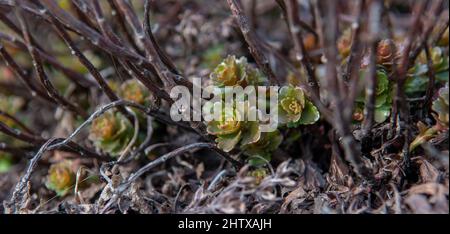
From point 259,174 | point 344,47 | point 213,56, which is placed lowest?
point 259,174

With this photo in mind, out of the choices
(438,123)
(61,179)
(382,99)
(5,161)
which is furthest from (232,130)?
(5,161)

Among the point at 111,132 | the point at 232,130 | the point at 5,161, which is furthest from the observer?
the point at 5,161

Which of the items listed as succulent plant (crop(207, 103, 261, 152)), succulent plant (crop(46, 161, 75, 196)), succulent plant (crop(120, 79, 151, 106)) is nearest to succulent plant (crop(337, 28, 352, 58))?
succulent plant (crop(207, 103, 261, 152))

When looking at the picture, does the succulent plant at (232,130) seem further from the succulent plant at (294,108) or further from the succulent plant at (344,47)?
the succulent plant at (344,47)

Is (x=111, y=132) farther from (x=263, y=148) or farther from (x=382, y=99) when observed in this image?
(x=382, y=99)

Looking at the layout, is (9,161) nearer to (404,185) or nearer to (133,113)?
(133,113)
